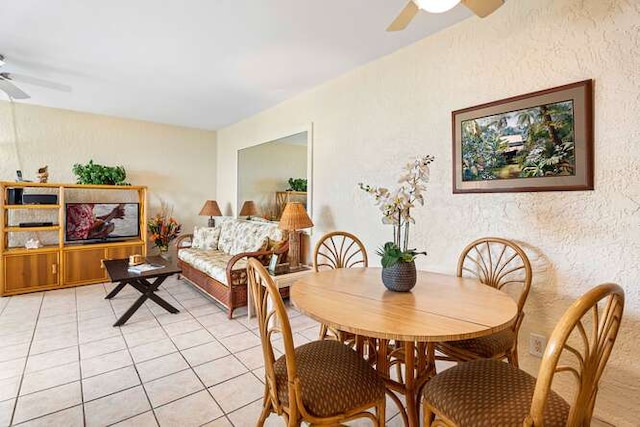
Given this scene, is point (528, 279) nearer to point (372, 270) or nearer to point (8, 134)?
point (372, 270)

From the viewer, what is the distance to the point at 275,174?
4398 millimetres

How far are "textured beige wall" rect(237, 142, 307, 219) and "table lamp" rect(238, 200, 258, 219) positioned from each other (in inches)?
3.0

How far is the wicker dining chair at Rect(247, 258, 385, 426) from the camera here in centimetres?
110

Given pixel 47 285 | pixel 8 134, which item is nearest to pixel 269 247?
pixel 47 285

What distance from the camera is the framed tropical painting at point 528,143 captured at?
5.49ft

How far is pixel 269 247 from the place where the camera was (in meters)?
3.42

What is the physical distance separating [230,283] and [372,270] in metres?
1.64

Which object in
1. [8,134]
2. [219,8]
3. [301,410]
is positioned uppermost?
[219,8]

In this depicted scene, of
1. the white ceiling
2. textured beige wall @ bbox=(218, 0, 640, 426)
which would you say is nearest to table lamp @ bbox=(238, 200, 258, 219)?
the white ceiling

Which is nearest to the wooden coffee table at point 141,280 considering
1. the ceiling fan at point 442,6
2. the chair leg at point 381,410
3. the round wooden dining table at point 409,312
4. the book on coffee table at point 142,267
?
the book on coffee table at point 142,267

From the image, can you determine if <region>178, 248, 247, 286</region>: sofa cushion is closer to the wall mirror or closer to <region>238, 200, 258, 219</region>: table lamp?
<region>238, 200, 258, 219</region>: table lamp

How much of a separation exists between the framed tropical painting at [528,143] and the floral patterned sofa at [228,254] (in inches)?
77.9

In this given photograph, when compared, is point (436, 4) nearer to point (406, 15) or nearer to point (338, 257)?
point (406, 15)

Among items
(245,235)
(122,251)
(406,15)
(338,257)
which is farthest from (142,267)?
(406,15)
